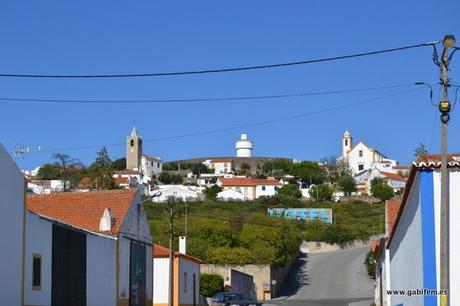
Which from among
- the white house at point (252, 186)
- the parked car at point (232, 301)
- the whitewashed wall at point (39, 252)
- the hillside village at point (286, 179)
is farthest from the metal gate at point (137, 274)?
the white house at point (252, 186)

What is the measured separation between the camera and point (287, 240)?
288ft

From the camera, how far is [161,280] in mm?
45688

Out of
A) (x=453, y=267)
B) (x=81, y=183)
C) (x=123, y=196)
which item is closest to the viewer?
(x=453, y=267)

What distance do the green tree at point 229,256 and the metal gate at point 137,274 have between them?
31860mm

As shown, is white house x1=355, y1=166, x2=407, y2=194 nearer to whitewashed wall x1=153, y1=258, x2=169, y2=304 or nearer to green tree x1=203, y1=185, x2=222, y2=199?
green tree x1=203, y1=185, x2=222, y2=199

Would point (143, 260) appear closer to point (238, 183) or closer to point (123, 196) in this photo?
point (123, 196)

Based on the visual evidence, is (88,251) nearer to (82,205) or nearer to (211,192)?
(82,205)

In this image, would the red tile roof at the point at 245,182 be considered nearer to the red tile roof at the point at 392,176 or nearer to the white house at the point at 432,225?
the red tile roof at the point at 392,176

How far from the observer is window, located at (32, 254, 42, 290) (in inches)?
1010

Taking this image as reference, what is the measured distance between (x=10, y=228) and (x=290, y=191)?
437ft

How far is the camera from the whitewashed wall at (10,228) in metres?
23.1

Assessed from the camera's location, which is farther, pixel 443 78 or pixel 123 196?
pixel 123 196

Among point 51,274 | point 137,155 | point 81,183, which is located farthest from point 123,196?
point 137,155

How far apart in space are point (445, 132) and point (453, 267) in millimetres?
3048
